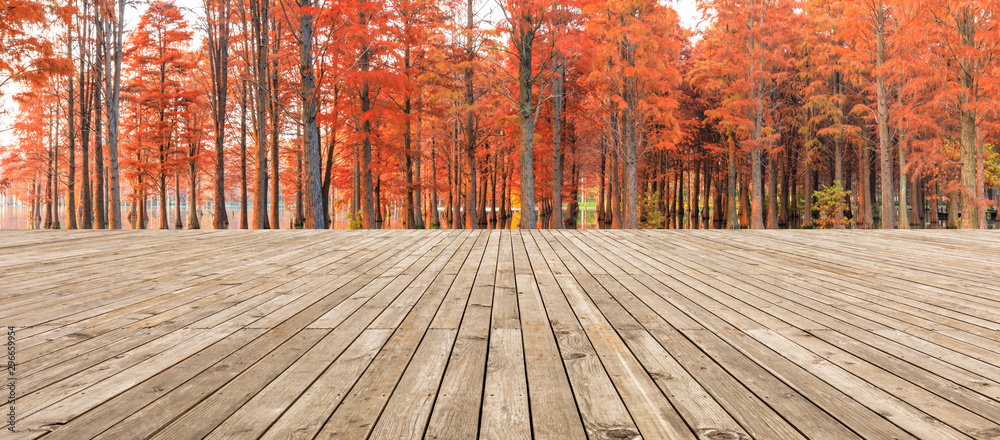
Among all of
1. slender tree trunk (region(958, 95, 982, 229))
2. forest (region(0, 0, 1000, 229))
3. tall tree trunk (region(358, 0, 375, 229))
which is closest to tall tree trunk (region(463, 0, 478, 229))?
forest (region(0, 0, 1000, 229))

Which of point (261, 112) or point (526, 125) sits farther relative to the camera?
point (261, 112)

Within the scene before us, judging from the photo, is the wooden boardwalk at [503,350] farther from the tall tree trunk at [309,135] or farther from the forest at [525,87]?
the forest at [525,87]

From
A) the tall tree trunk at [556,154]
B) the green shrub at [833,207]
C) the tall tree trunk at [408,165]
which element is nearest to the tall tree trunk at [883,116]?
the green shrub at [833,207]

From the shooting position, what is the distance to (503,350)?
220cm

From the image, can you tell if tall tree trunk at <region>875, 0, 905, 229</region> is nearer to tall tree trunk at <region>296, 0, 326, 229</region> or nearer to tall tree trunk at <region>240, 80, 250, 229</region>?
tall tree trunk at <region>296, 0, 326, 229</region>

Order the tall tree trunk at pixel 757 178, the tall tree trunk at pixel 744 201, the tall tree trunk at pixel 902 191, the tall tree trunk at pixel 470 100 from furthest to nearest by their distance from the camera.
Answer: the tall tree trunk at pixel 744 201 → the tall tree trunk at pixel 757 178 → the tall tree trunk at pixel 470 100 → the tall tree trunk at pixel 902 191

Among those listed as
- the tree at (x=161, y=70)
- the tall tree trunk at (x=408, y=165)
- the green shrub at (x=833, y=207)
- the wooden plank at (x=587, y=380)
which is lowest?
the wooden plank at (x=587, y=380)

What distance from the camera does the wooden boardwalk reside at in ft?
4.94

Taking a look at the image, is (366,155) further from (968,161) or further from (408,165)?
(968,161)

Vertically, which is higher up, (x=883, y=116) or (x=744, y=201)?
(x=883, y=116)

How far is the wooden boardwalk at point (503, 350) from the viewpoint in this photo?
1.51 m

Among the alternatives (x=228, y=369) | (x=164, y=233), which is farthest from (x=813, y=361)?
(x=164, y=233)

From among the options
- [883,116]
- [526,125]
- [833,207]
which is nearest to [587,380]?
[526,125]

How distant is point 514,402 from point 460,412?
0.18 metres
